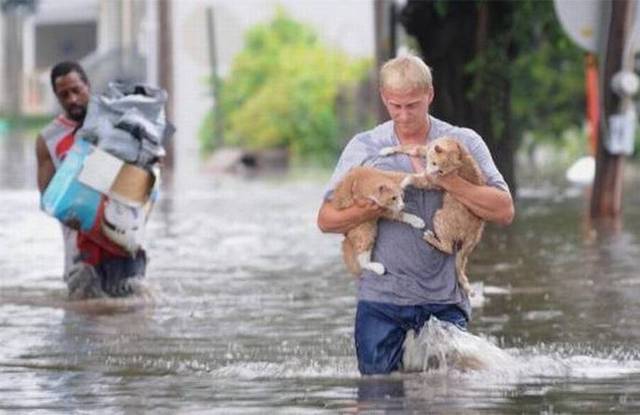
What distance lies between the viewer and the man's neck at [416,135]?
9.49m

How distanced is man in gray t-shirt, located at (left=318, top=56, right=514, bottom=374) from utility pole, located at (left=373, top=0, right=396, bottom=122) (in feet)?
68.7

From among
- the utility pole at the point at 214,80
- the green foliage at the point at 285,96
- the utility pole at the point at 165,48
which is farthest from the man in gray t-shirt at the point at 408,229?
the utility pole at the point at 214,80

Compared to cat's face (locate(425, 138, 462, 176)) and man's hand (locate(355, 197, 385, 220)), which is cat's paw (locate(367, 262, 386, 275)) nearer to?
man's hand (locate(355, 197, 385, 220))

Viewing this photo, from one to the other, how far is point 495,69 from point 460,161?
15.7m

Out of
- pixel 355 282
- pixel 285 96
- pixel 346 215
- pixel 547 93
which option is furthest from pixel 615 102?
pixel 285 96

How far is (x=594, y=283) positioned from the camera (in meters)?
15.2

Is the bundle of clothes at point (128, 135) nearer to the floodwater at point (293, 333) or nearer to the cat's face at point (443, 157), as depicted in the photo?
the floodwater at point (293, 333)

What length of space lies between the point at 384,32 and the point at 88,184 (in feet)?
66.5

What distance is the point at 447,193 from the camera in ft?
31.1

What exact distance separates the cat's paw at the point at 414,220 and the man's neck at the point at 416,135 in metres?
0.29

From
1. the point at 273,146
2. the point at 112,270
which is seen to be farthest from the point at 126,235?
the point at 273,146

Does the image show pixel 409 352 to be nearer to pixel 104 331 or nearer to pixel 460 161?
pixel 460 161

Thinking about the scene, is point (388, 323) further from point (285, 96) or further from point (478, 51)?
point (285, 96)

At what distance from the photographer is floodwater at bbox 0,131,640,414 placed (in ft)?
31.5
